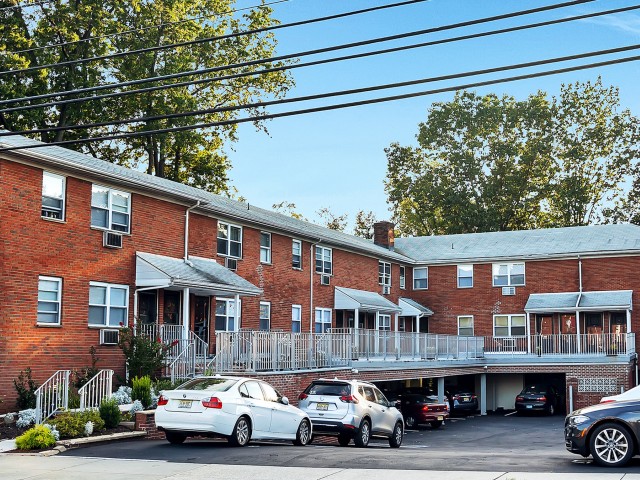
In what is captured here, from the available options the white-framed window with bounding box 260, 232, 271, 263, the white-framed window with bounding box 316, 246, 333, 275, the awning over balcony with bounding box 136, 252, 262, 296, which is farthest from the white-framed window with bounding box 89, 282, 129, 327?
the white-framed window with bounding box 316, 246, 333, 275

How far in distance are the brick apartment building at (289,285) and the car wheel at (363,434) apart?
4166 millimetres

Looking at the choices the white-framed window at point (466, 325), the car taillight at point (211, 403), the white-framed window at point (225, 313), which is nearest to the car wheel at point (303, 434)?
the car taillight at point (211, 403)

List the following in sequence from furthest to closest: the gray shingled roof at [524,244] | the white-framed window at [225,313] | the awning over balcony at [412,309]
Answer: the awning over balcony at [412,309] < the gray shingled roof at [524,244] < the white-framed window at [225,313]

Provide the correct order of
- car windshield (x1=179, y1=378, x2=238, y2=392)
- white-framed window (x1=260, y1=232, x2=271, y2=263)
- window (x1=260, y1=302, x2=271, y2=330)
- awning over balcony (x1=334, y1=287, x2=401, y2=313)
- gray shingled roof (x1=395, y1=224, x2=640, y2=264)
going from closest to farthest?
car windshield (x1=179, y1=378, x2=238, y2=392), window (x1=260, y1=302, x2=271, y2=330), white-framed window (x1=260, y1=232, x2=271, y2=263), awning over balcony (x1=334, y1=287, x2=401, y2=313), gray shingled roof (x1=395, y1=224, x2=640, y2=264)

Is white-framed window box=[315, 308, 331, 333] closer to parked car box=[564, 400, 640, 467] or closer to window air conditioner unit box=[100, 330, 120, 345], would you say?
window air conditioner unit box=[100, 330, 120, 345]

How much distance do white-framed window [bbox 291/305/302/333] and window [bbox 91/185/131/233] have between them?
11.3 metres

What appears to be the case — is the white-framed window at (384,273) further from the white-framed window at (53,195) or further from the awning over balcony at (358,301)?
the white-framed window at (53,195)

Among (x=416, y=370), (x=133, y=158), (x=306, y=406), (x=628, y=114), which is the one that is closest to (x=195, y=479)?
(x=306, y=406)

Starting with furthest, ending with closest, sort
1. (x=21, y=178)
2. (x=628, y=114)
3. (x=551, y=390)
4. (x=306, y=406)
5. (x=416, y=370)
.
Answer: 1. (x=628, y=114)
2. (x=551, y=390)
3. (x=416, y=370)
4. (x=21, y=178)
5. (x=306, y=406)

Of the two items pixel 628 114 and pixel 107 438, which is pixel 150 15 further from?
pixel 628 114

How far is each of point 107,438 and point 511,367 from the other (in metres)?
27.1

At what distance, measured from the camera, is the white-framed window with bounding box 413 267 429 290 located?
49.1 metres

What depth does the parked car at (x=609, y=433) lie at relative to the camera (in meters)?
14.6

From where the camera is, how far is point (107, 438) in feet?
61.9
